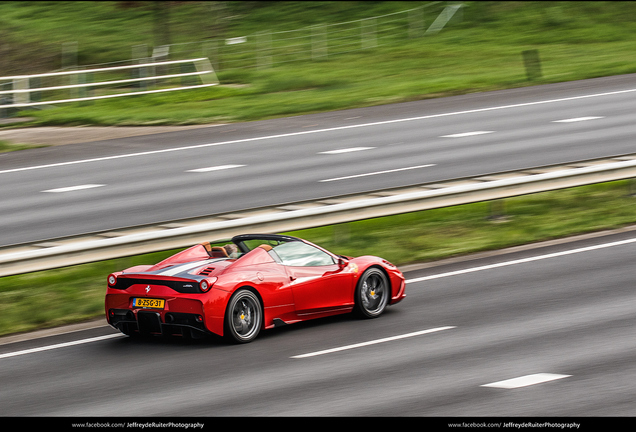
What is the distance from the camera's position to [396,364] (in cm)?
920

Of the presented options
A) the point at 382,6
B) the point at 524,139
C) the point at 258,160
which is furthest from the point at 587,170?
the point at 382,6

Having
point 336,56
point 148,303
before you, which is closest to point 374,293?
point 148,303

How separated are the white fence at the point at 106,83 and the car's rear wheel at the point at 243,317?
73.5ft

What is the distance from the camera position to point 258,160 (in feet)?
73.8

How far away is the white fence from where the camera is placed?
3112 centimetres

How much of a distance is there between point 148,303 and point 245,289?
984mm

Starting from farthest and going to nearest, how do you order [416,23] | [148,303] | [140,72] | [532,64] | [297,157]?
1. [416,23]
2. [140,72]
3. [532,64]
4. [297,157]
5. [148,303]

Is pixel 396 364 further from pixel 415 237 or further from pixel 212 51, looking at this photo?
pixel 212 51

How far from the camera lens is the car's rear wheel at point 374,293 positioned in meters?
11.2

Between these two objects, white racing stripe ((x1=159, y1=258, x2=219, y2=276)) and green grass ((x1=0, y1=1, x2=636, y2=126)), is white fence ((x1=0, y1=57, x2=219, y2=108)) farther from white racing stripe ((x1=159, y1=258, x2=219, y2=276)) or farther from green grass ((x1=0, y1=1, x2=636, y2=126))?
white racing stripe ((x1=159, y1=258, x2=219, y2=276))

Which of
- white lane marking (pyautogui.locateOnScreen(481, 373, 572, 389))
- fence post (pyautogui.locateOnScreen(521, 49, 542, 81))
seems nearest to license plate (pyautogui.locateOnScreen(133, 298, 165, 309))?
white lane marking (pyautogui.locateOnScreen(481, 373, 572, 389))

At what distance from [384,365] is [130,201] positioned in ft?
34.2

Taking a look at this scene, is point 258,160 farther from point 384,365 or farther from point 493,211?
point 384,365

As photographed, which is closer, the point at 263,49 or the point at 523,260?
the point at 523,260
